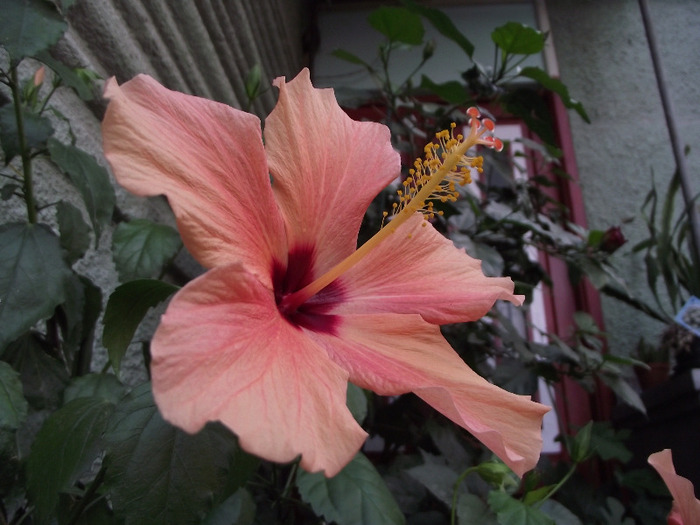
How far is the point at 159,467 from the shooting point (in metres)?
0.40

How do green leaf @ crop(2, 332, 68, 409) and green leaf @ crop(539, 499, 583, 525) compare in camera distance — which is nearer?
green leaf @ crop(2, 332, 68, 409)

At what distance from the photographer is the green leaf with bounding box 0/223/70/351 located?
21.1 inches

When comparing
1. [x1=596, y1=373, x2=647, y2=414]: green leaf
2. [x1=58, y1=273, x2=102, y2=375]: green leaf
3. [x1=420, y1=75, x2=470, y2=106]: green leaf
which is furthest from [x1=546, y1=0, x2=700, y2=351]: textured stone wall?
[x1=58, y1=273, x2=102, y2=375]: green leaf

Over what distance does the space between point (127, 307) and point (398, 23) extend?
1.30m

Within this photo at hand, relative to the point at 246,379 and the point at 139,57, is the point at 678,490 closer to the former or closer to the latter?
the point at 246,379

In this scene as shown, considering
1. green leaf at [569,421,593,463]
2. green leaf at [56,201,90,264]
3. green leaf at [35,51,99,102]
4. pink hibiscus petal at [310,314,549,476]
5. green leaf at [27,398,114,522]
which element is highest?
green leaf at [35,51,99,102]

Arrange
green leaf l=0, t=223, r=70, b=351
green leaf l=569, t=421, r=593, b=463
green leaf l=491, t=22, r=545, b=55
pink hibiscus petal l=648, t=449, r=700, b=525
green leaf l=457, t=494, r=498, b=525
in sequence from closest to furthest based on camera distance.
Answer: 1. green leaf l=0, t=223, r=70, b=351
2. pink hibiscus petal l=648, t=449, r=700, b=525
3. green leaf l=457, t=494, r=498, b=525
4. green leaf l=569, t=421, r=593, b=463
5. green leaf l=491, t=22, r=545, b=55

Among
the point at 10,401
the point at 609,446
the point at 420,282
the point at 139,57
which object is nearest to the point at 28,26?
the point at 10,401

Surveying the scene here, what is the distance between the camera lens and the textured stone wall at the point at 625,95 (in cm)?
253

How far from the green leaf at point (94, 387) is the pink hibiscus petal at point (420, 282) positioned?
0.94 feet

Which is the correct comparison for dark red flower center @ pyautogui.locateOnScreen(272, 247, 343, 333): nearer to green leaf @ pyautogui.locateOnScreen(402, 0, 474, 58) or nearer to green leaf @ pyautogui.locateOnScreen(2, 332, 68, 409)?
green leaf @ pyautogui.locateOnScreen(2, 332, 68, 409)

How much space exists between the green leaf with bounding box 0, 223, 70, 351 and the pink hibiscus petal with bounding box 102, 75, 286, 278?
26cm

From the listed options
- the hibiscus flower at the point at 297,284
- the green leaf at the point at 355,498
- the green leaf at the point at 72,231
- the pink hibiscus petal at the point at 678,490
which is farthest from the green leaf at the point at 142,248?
the pink hibiscus petal at the point at 678,490

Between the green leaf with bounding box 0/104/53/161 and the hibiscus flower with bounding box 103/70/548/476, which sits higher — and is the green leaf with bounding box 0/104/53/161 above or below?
above
